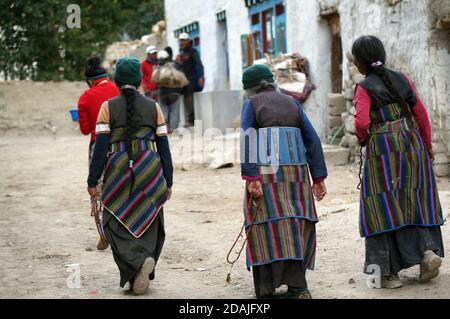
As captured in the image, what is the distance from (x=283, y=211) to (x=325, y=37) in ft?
28.2

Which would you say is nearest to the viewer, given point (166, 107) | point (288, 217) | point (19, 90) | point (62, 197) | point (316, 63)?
point (288, 217)

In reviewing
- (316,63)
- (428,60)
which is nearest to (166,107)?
(316,63)

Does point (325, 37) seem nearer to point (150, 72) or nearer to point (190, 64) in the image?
point (190, 64)

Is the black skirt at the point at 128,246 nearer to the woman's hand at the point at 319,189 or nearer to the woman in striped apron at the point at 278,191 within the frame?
the woman in striped apron at the point at 278,191

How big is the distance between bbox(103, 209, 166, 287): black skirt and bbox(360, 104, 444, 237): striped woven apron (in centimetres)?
138

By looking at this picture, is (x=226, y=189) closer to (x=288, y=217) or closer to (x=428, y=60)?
(x=428, y=60)

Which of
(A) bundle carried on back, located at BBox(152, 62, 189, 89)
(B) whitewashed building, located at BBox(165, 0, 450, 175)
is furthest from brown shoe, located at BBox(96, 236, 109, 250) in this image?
(A) bundle carried on back, located at BBox(152, 62, 189, 89)

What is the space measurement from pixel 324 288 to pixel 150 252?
1.18 metres

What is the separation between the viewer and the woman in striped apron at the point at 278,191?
17.4ft

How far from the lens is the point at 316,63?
1347 centimetres

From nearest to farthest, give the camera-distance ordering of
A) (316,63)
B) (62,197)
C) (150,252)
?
(150,252)
(62,197)
(316,63)

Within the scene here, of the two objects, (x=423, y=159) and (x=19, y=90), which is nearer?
(x=423, y=159)

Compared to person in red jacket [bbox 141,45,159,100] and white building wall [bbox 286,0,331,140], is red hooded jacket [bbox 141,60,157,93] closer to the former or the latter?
person in red jacket [bbox 141,45,159,100]
